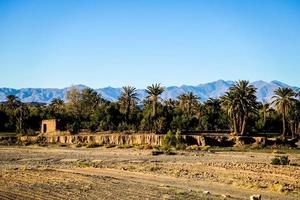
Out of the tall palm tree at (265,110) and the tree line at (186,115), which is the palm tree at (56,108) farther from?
the tall palm tree at (265,110)

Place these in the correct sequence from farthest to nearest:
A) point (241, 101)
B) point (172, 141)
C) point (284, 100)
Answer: point (241, 101) → point (284, 100) → point (172, 141)

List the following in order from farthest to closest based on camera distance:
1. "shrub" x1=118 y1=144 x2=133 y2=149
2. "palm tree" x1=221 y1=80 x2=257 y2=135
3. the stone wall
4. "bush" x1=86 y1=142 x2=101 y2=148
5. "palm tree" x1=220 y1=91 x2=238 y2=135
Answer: "palm tree" x1=220 y1=91 x2=238 y2=135, "palm tree" x1=221 y1=80 x2=257 y2=135, "bush" x1=86 y1=142 x2=101 y2=148, the stone wall, "shrub" x1=118 y1=144 x2=133 y2=149

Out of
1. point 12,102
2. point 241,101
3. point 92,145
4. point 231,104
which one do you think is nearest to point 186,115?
point 231,104

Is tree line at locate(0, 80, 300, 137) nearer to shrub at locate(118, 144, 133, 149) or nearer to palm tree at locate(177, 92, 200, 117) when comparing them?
palm tree at locate(177, 92, 200, 117)

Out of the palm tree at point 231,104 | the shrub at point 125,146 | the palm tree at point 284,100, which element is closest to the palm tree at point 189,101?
the palm tree at point 231,104

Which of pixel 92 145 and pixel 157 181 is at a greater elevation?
pixel 92 145

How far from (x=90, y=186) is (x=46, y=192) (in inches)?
163

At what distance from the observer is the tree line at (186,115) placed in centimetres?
8769

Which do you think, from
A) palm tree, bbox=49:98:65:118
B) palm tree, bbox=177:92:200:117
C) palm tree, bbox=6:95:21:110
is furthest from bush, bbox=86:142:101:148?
palm tree, bbox=6:95:21:110

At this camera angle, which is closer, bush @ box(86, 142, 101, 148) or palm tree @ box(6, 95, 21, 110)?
bush @ box(86, 142, 101, 148)

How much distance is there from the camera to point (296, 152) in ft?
236

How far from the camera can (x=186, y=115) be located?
107438 millimetres

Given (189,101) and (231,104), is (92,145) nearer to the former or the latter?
(231,104)

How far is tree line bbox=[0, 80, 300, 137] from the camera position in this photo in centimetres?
8769
